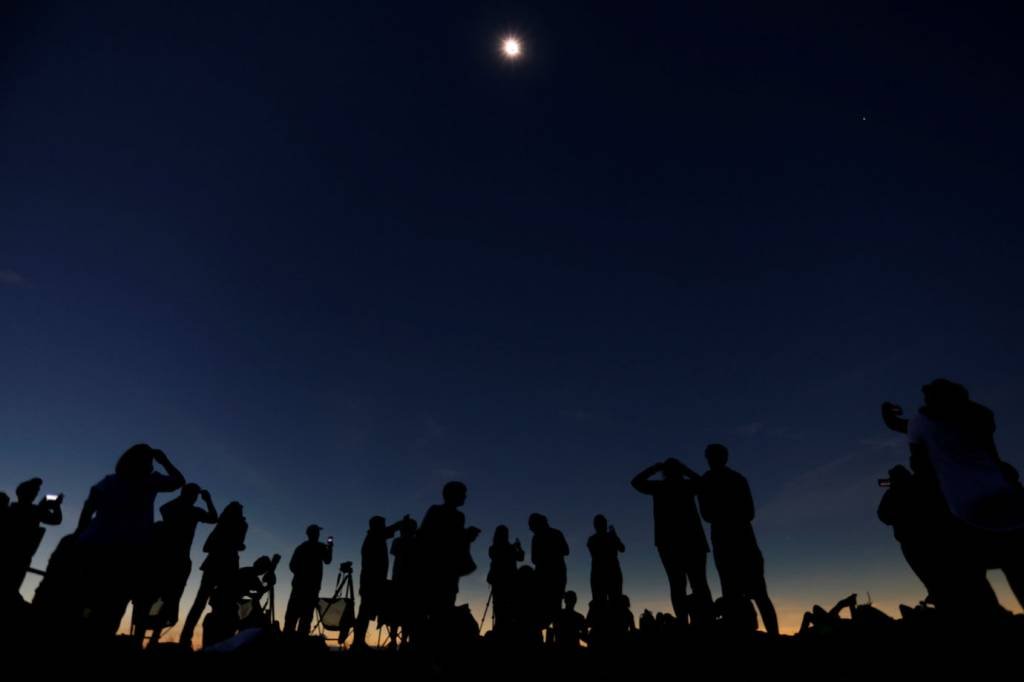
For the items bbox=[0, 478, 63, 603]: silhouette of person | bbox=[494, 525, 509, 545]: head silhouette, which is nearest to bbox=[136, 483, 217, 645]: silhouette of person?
bbox=[0, 478, 63, 603]: silhouette of person

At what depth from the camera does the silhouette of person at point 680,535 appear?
670cm

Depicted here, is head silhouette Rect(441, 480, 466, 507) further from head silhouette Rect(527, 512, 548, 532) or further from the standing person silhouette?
the standing person silhouette

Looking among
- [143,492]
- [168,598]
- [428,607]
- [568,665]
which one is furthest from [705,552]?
[168,598]

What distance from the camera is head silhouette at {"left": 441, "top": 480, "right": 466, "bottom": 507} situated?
6699mm

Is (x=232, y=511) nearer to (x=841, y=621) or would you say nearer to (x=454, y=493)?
(x=454, y=493)

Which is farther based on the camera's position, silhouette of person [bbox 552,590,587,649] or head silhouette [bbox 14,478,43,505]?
silhouette of person [bbox 552,590,587,649]

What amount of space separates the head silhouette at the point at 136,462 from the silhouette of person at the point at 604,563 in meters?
8.01

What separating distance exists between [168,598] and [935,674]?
34.8 ft

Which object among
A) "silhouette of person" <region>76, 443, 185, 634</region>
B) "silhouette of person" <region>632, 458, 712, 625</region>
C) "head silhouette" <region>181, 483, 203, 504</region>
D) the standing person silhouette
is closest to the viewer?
the standing person silhouette

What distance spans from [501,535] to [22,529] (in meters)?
7.94

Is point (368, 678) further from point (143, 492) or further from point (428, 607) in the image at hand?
point (143, 492)

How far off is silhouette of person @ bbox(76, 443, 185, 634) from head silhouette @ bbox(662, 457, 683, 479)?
699 centimetres

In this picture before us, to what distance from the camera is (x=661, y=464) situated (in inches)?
292

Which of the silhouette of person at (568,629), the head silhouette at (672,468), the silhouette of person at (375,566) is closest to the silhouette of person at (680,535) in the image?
the head silhouette at (672,468)
